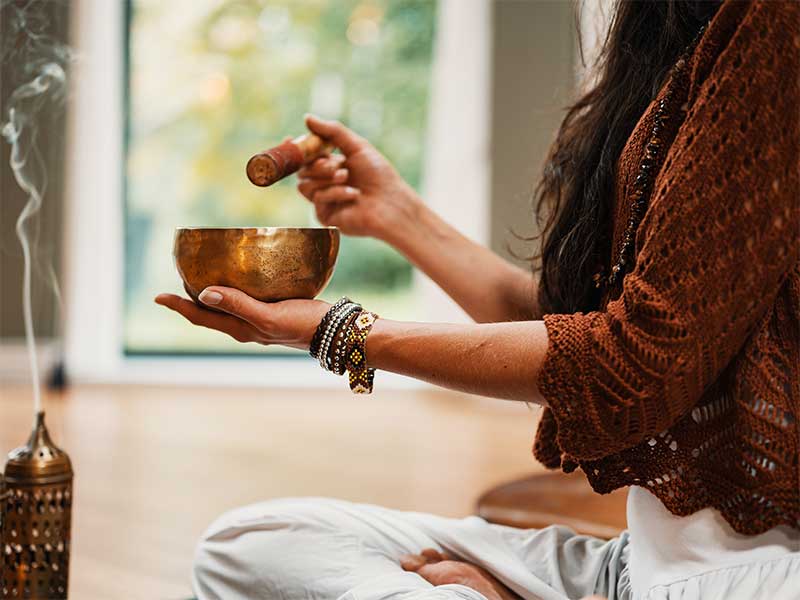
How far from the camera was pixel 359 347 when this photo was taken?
45.0 inches

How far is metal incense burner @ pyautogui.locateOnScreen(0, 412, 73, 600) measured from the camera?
4.39 ft

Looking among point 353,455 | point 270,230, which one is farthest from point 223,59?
point 270,230

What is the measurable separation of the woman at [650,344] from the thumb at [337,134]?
0.36m

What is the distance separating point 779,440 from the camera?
41.0 inches

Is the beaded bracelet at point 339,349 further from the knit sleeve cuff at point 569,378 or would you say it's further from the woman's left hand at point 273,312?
the knit sleeve cuff at point 569,378

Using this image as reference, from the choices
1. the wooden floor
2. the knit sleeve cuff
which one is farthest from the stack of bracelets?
the wooden floor

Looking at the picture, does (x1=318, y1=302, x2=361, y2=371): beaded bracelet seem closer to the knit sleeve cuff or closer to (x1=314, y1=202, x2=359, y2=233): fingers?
the knit sleeve cuff

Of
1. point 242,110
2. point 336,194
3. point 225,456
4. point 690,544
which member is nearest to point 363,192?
point 336,194

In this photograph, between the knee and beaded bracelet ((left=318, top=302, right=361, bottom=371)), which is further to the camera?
the knee

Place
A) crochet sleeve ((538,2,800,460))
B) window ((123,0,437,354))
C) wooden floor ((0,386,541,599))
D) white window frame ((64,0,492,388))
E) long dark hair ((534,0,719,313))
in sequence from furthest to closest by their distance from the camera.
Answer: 1. window ((123,0,437,354))
2. white window frame ((64,0,492,388))
3. wooden floor ((0,386,541,599))
4. long dark hair ((534,0,719,313))
5. crochet sleeve ((538,2,800,460))

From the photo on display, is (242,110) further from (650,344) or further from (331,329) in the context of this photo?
(650,344)

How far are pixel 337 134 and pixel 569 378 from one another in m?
0.70

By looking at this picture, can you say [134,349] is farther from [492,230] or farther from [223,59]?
[492,230]

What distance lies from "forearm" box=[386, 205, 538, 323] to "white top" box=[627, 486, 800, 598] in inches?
17.5
